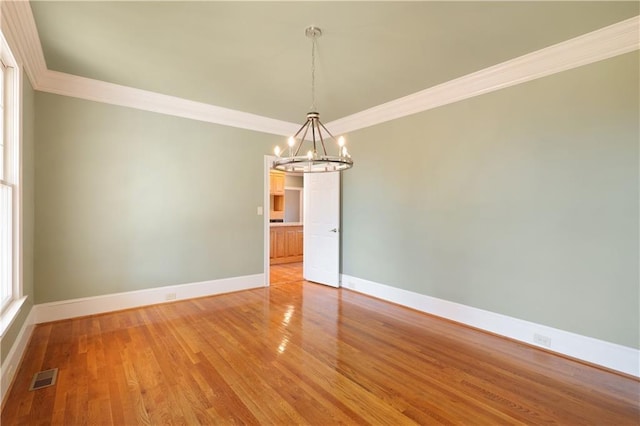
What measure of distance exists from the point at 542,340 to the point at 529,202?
1.40 metres

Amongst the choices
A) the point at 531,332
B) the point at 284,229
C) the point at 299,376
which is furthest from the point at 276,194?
the point at 531,332

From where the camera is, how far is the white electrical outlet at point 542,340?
293cm

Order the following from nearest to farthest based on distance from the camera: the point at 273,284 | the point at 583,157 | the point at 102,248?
the point at 583,157 → the point at 102,248 → the point at 273,284

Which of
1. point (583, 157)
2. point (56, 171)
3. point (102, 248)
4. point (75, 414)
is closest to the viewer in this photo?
point (75, 414)

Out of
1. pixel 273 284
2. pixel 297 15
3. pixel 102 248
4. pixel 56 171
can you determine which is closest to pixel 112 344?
pixel 102 248

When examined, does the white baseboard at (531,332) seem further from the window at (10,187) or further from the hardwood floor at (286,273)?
the window at (10,187)

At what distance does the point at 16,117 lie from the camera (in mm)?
2570

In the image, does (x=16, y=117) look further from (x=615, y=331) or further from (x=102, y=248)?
(x=615, y=331)

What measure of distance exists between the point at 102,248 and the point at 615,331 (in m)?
5.52

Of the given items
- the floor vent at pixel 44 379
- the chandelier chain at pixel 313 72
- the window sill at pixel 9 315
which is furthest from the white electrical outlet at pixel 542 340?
the window sill at pixel 9 315

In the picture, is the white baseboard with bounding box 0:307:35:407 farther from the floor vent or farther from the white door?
the white door

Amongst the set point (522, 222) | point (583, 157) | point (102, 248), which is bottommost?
point (102, 248)

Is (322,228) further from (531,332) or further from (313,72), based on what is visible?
(531,332)

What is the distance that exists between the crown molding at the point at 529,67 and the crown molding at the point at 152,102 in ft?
6.31
